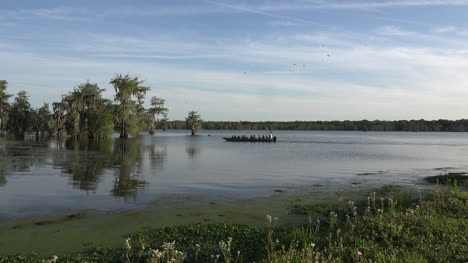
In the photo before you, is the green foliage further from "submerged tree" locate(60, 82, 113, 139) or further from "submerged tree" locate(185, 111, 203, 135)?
"submerged tree" locate(185, 111, 203, 135)

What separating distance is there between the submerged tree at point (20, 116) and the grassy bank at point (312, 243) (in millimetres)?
79532

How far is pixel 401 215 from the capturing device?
8625 millimetres

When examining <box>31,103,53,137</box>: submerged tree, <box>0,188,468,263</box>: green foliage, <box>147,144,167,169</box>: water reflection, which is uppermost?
<box>31,103,53,137</box>: submerged tree

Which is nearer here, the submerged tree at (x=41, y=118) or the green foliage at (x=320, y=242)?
the green foliage at (x=320, y=242)

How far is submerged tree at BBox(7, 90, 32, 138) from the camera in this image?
75.4m

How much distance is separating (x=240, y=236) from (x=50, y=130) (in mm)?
76406

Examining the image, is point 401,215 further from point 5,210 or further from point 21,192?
point 21,192

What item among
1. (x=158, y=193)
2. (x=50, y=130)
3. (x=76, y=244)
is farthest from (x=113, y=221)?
(x=50, y=130)

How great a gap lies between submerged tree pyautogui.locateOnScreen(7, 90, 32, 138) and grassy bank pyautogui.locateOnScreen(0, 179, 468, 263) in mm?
79532

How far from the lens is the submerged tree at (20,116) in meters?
75.4

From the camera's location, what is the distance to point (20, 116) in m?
75.6

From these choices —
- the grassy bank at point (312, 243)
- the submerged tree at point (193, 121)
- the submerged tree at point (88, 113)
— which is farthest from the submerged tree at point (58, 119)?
the grassy bank at point (312, 243)

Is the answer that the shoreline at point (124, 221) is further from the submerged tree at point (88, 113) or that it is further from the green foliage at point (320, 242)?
the submerged tree at point (88, 113)

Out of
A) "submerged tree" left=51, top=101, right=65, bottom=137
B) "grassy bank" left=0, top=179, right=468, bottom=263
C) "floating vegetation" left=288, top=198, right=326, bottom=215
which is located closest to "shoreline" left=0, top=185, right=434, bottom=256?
"floating vegetation" left=288, top=198, right=326, bottom=215
